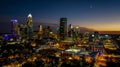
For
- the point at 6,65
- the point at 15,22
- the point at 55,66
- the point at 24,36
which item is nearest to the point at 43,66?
the point at 55,66

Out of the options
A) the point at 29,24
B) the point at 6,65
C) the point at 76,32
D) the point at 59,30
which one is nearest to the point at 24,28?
the point at 29,24

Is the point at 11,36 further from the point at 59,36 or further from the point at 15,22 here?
the point at 59,36

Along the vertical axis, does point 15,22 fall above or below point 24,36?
above

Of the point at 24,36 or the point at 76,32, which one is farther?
the point at 76,32

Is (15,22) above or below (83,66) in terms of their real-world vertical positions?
above

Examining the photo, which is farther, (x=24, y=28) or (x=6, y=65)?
(x=24, y=28)

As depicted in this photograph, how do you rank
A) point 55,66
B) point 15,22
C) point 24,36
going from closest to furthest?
1. point 55,66
2. point 24,36
3. point 15,22

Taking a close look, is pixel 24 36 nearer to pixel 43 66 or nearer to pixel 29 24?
pixel 29 24

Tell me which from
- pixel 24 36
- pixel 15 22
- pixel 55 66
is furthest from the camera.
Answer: pixel 15 22
